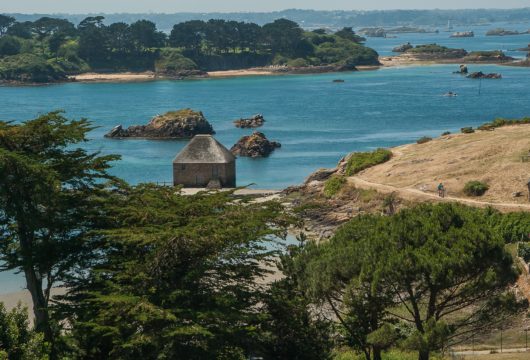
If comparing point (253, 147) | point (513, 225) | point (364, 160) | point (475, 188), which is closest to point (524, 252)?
point (513, 225)

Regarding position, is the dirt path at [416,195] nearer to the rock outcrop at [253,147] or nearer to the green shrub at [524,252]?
the green shrub at [524,252]

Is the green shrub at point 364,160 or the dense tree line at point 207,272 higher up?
the dense tree line at point 207,272

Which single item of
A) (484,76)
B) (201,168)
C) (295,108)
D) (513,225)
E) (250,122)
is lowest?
(484,76)

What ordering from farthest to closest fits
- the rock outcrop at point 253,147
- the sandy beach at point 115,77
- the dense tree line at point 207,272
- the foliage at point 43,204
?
the sandy beach at point 115,77
the rock outcrop at point 253,147
the foliage at point 43,204
the dense tree line at point 207,272

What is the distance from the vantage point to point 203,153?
64.4 m

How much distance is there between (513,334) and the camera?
106 feet

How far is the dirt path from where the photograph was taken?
48938 millimetres

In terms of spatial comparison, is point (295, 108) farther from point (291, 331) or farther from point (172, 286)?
point (172, 286)

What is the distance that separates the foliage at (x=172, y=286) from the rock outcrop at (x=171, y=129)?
71319 mm

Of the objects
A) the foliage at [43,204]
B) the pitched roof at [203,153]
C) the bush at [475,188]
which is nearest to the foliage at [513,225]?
the bush at [475,188]

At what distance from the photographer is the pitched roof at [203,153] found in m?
64.1

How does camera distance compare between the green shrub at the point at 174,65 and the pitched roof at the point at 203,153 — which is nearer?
the pitched roof at the point at 203,153

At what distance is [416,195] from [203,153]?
16.0m

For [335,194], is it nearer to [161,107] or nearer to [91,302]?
[91,302]
